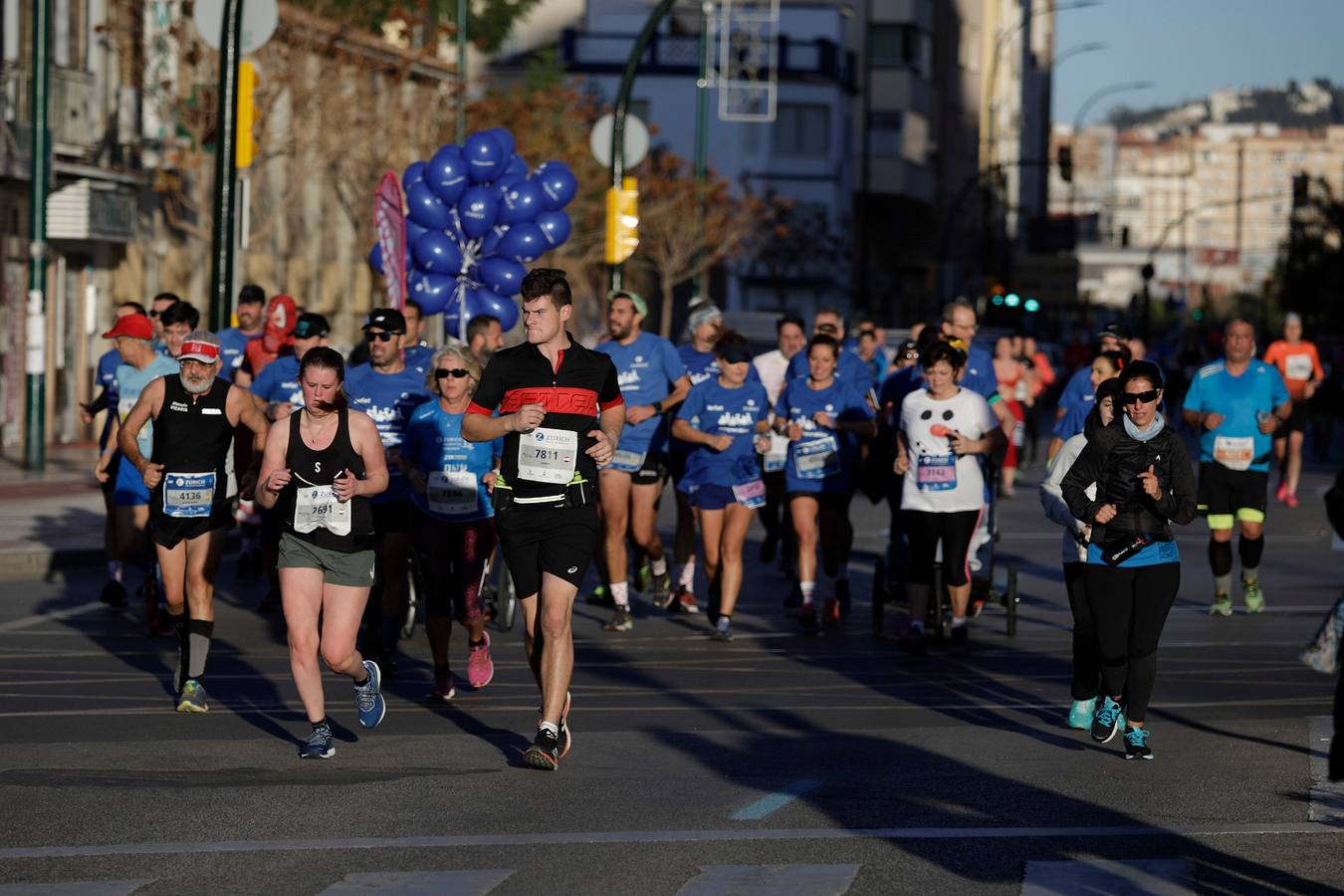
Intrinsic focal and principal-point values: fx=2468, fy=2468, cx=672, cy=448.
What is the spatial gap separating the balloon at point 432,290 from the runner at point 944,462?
9455 millimetres

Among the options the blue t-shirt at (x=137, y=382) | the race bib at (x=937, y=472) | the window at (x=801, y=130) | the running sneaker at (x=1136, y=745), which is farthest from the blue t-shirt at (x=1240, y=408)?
the window at (x=801, y=130)

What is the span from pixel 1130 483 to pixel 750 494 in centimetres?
459

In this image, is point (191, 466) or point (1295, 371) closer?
point (191, 466)

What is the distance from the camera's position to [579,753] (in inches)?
396

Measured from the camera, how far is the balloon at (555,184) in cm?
2267

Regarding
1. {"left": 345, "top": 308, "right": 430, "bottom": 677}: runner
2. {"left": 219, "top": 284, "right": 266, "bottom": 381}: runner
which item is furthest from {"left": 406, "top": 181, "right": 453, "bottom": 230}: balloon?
{"left": 345, "top": 308, "right": 430, "bottom": 677}: runner

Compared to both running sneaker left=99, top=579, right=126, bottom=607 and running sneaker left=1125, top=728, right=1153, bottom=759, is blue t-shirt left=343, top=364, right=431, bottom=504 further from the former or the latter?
running sneaker left=1125, top=728, right=1153, bottom=759

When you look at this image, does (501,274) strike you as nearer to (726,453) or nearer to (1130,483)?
(726,453)

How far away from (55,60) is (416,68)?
13.7 m

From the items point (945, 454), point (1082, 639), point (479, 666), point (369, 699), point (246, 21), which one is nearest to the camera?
point (369, 699)

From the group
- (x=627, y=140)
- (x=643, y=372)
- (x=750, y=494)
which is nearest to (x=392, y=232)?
(x=643, y=372)

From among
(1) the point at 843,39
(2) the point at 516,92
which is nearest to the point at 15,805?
(2) the point at 516,92

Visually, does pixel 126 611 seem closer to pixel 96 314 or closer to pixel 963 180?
pixel 96 314

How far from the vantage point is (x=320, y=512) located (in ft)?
33.0
